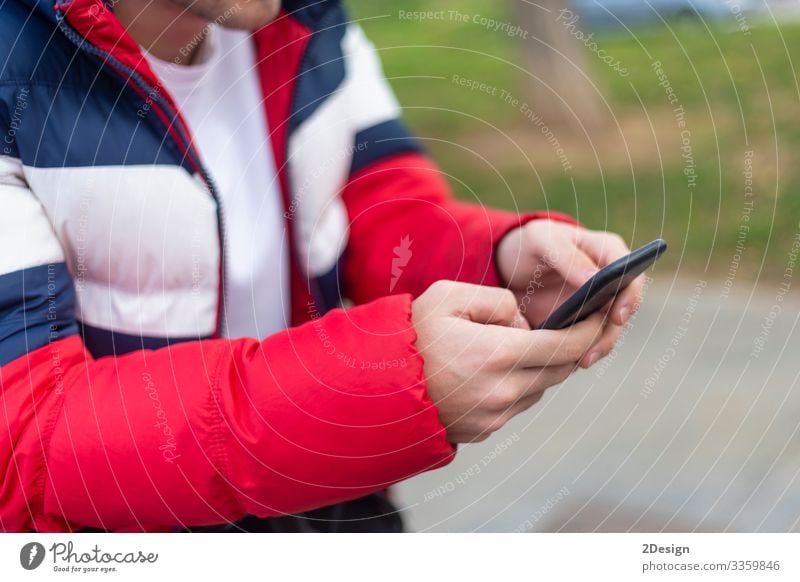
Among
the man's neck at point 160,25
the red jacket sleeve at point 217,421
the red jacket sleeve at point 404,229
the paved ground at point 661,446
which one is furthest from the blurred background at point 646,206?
the red jacket sleeve at point 217,421

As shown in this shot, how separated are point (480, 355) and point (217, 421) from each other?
177 millimetres

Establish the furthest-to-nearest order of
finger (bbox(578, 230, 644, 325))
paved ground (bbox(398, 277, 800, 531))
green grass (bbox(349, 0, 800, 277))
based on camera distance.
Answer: green grass (bbox(349, 0, 800, 277))
paved ground (bbox(398, 277, 800, 531))
finger (bbox(578, 230, 644, 325))

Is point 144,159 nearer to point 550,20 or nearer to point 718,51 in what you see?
point 550,20

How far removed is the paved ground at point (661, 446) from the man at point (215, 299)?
54cm

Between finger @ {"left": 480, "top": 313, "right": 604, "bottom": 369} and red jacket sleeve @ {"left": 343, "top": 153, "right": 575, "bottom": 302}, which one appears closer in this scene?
finger @ {"left": 480, "top": 313, "right": 604, "bottom": 369}

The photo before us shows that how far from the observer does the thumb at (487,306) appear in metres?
0.64

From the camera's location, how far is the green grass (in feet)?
6.89

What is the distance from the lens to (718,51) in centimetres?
239

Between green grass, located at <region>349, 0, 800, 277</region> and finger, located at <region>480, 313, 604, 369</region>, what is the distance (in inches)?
52.6

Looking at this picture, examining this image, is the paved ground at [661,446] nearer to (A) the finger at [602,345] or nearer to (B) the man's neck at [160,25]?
(A) the finger at [602,345]

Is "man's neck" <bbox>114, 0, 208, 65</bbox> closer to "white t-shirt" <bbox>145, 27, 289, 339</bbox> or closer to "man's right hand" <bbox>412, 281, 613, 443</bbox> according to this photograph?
"white t-shirt" <bbox>145, 27, 289, 339</bbox>

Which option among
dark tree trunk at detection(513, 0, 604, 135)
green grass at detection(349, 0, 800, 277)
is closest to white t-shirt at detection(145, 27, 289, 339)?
green grass at detection(349, 0, 800, 277)

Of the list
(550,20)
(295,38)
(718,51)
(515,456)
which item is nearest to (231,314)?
(295,38)

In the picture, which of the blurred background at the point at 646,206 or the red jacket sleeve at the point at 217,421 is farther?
the blurred background at the point at 646,206
